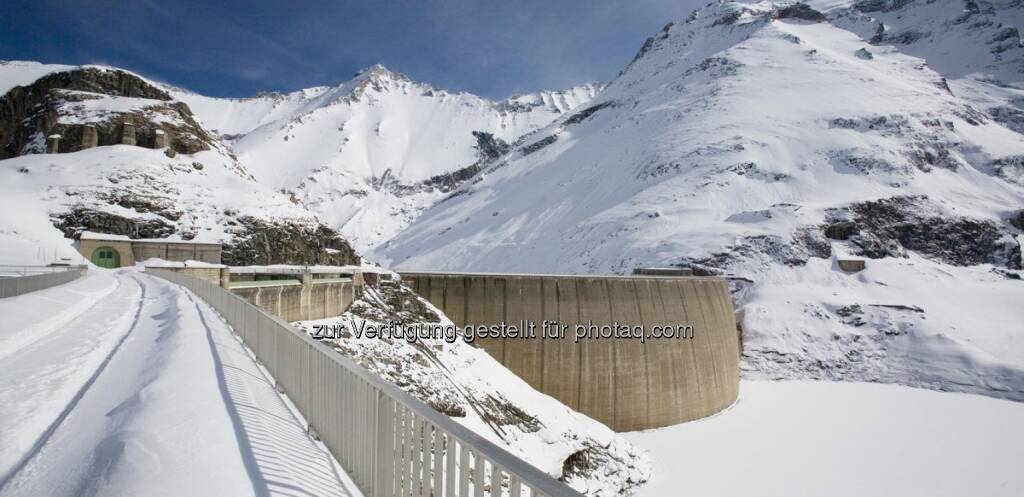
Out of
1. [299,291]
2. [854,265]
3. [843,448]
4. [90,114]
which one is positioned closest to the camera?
[299,291]

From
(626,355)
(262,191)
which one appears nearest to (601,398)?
(626,355)

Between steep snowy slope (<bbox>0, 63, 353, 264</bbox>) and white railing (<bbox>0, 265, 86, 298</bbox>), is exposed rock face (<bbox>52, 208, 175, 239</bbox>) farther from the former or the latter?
white railing (<bbox>0, 265, 86, 298</bbox>)

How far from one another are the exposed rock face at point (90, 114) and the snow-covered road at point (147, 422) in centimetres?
5073

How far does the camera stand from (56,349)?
8.05m

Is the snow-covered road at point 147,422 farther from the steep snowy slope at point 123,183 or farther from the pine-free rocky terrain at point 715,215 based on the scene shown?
the steep snowy slope at point 123,183

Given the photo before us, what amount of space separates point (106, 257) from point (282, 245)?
1129cm

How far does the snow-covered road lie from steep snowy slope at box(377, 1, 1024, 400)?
4348 cm

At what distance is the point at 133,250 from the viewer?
35.8 metres

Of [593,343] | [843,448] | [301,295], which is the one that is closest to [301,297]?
[301,295]

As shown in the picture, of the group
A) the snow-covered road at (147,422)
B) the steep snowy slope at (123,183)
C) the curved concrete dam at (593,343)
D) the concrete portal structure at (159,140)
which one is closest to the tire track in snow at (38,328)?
the snow-covered road at (147,422)

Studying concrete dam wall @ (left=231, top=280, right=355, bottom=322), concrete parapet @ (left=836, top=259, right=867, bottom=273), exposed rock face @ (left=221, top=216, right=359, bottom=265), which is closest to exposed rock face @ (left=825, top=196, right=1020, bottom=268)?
concrete parapet @ (left=836, top=259, right=867, bottom=273)

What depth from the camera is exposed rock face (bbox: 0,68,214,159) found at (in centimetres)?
4828

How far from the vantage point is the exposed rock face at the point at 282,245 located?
38.6m

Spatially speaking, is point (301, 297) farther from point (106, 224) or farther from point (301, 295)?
point (106, 224)
